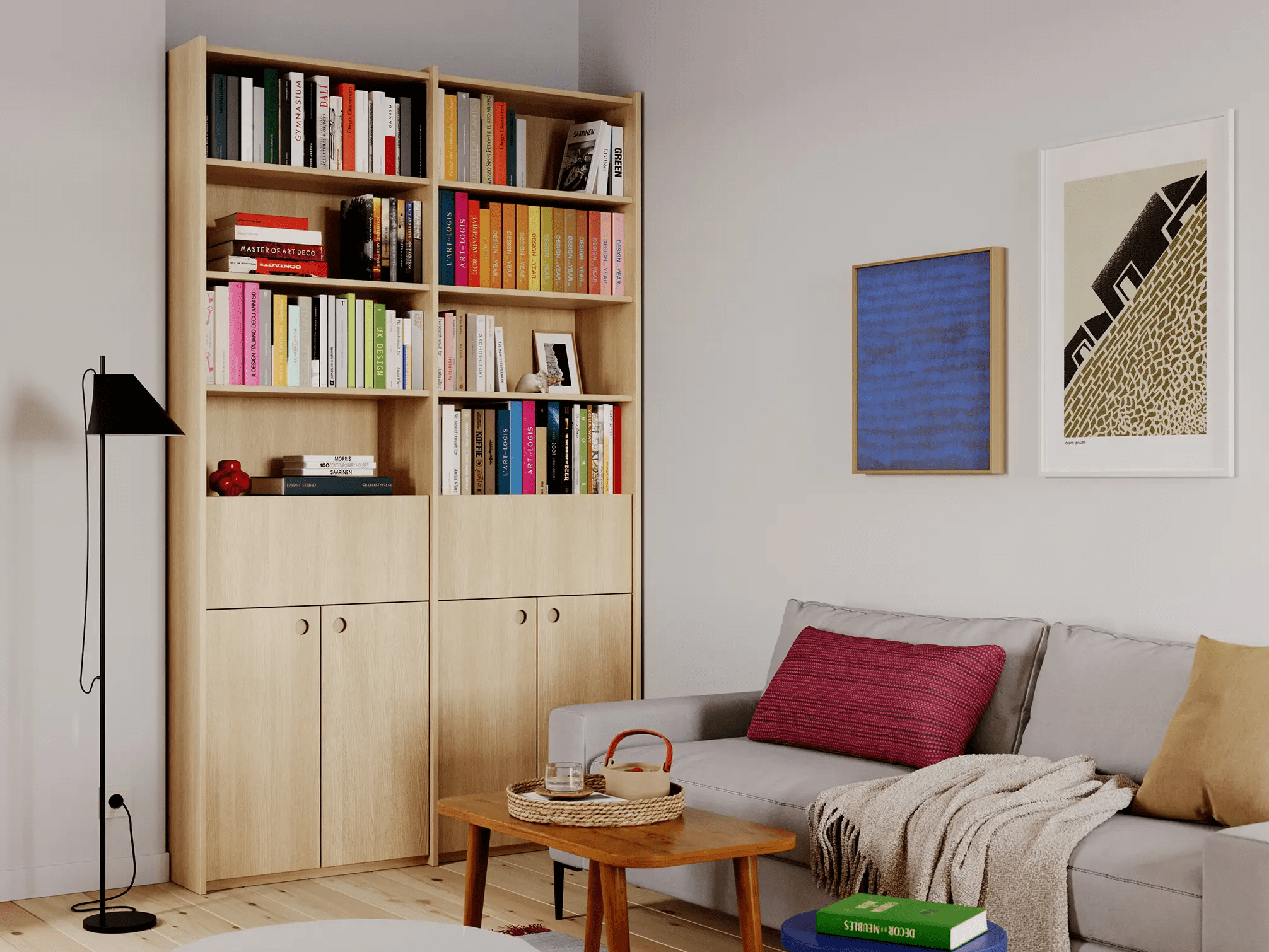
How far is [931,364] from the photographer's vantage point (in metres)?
3.95

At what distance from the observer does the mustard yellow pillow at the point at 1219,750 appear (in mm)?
2773

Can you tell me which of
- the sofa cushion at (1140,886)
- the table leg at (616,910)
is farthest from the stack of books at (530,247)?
the sofa cushion at (1140,886)

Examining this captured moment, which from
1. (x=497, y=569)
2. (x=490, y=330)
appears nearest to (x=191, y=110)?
(x=490, y=330)

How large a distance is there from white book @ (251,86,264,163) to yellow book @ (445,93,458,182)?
58 centimetres

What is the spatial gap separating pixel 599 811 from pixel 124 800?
192 centimetres

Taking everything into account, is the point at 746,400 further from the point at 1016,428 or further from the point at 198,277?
the point at 198,277

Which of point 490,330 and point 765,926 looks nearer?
point 765,926

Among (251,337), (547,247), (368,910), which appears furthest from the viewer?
(547,247)

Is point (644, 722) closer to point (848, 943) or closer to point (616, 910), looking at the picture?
point (616, 910)

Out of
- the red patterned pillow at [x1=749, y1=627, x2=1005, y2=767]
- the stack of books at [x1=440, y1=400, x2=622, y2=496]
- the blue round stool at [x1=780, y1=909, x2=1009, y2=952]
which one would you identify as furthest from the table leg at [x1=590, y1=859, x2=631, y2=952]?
the stack of books at [x1=440, y1=400, x2=622, y2=496]

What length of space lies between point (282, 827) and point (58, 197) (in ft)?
6.37

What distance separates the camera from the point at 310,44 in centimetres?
484

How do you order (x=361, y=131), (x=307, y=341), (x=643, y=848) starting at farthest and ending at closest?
(x=361, y=131)
(x=307, y=341)
(x=643, y=848)

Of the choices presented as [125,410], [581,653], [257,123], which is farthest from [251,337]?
[581,653]
